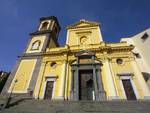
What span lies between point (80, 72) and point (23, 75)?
262 inches

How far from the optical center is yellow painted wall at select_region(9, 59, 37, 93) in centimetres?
1520

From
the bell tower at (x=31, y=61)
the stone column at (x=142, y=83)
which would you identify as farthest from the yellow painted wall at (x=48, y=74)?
the stone column at (x=142, y=83)

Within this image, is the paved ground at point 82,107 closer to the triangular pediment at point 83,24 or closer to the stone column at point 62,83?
the stone column at point 62,83

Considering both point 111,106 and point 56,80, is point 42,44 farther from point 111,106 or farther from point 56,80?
point 111,106

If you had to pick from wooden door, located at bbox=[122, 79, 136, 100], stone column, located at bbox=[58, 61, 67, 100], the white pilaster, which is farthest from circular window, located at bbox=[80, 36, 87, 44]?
wooden door, located at bbox=[122, 79, 136, 100]

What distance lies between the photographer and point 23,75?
53.5 ft

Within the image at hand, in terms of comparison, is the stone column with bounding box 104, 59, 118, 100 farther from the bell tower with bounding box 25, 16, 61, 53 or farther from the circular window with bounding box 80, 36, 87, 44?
the bell tower with bounding box 25, 16, 61, 53

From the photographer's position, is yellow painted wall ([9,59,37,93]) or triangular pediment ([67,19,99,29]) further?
triangular pediment ([67,19,99,29])

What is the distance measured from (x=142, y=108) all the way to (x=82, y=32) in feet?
42.0

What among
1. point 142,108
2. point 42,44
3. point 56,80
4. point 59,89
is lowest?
point 142,108

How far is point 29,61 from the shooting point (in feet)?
58.0

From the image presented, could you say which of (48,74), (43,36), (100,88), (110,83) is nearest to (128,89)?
(110,83)

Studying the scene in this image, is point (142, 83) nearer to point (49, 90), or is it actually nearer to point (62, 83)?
point (62, 83)

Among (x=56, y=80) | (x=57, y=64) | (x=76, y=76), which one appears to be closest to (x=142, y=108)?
(x=76, y=76)
